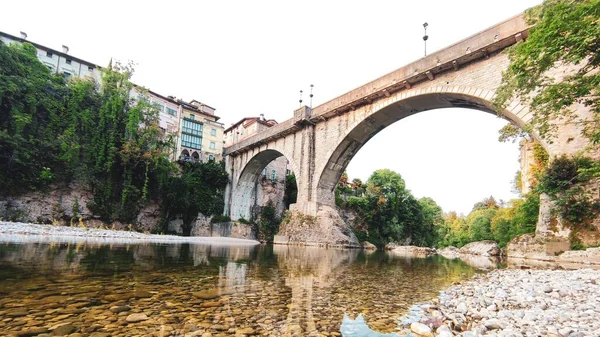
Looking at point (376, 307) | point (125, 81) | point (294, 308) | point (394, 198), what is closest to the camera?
point (294, 308)

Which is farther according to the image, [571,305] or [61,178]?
[61,178]

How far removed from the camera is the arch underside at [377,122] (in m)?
A: 15.6

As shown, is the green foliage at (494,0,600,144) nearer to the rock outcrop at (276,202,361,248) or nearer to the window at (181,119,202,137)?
the rock outcrop at (276,202,361,248)

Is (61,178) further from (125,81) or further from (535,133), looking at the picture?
(535,133)

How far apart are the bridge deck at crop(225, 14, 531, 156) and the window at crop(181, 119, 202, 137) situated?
18.5 metres

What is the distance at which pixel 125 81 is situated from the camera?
25625 mm

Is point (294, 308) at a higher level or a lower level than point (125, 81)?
lower

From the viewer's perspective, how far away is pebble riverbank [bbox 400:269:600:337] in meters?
2.80

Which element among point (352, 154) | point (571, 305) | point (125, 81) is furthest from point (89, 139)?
point (571, 305)

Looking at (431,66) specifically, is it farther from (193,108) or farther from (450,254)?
(193,108)

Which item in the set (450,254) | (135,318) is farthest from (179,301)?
(450,254)

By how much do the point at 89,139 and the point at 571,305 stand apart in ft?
91.6

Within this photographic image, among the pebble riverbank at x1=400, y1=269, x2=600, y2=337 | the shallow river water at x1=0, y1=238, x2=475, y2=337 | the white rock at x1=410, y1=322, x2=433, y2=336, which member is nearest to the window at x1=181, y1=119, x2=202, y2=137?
the shallow river water at x1=0, y1=238, x2=475, y2=337

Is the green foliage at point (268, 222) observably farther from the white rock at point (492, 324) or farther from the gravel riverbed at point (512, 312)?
the white rock at point (492, 324)
